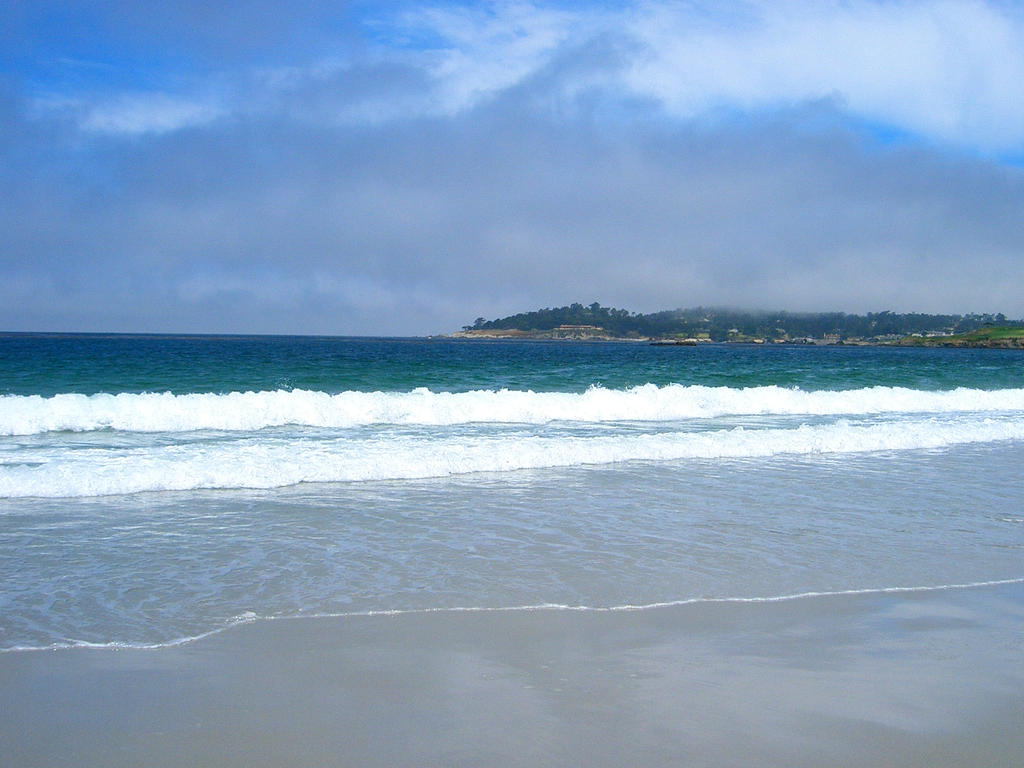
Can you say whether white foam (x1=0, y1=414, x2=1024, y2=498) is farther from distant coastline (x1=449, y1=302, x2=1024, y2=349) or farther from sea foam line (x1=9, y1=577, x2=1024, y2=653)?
distant coastline (x1=449, y1=302, x2=1024, y2=349)

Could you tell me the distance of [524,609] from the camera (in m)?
5.92

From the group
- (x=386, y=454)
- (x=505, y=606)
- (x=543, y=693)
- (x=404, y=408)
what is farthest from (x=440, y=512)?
(x=404, y=408)

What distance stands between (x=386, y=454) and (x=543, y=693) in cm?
841

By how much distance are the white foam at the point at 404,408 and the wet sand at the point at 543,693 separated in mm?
13385

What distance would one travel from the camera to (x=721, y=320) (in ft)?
590

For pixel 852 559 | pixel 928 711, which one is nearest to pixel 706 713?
pixel 928 711

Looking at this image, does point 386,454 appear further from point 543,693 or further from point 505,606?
point 543,693

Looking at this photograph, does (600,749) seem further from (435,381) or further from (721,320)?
(721,320)

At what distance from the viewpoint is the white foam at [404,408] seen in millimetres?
17562

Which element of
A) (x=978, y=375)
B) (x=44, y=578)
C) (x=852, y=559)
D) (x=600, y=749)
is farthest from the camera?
(x=978, y=375)

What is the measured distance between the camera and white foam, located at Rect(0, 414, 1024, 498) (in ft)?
34.1

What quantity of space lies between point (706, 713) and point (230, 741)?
7.67ft

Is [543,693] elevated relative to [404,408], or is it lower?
lower

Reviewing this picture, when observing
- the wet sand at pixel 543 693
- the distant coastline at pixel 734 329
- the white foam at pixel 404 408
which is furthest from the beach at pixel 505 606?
the distant coastline at pixel 734 329
